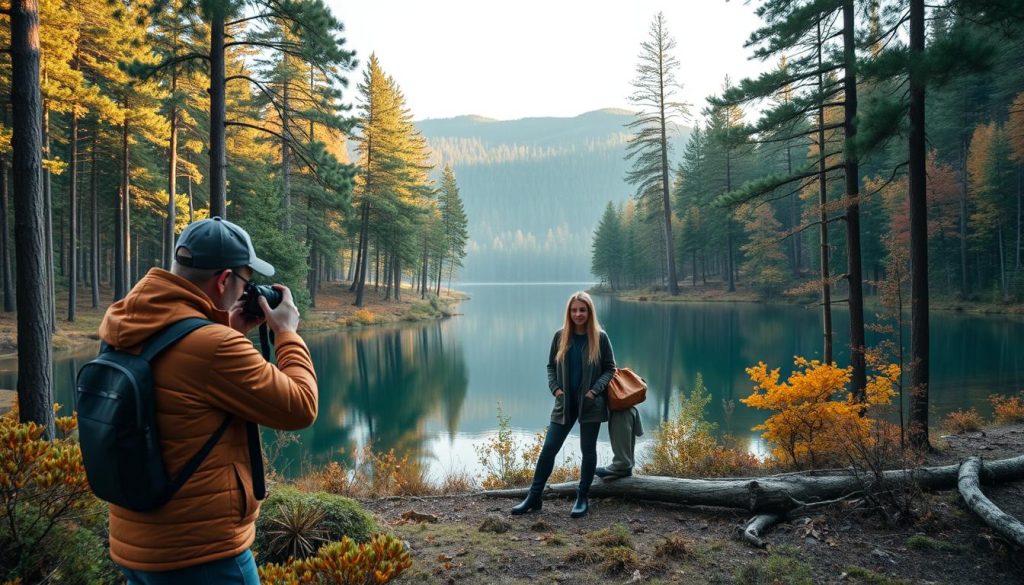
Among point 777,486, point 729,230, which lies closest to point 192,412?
point 777,486

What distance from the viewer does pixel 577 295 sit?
5254mm

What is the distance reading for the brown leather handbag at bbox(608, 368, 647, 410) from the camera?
5.16 meters

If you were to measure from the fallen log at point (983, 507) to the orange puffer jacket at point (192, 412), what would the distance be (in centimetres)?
478

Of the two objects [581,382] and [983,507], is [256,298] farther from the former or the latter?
[983,507]

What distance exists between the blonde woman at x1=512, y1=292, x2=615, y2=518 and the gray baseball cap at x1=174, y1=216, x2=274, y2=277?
343 cm

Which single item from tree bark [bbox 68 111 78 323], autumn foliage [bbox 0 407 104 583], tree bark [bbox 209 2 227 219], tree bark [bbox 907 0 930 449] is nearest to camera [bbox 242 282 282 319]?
autumn foliage [bbox 0 407 104 583]

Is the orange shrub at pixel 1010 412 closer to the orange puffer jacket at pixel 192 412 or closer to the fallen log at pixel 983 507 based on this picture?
the fallen log at pixel 983 507

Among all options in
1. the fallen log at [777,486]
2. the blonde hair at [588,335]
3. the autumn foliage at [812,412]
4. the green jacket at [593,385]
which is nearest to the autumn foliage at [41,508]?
the green jacket at [593,385]

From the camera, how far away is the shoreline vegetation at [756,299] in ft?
92.3

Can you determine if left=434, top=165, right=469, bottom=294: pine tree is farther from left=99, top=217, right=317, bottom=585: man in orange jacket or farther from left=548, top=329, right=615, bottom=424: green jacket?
left=99, top=217, right=317, bottom=585: man in orange jacket

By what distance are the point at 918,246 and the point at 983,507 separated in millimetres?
3925

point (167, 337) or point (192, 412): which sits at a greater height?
point (167, 337)

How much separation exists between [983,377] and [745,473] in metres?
11.8

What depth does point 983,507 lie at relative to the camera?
14.5ft
